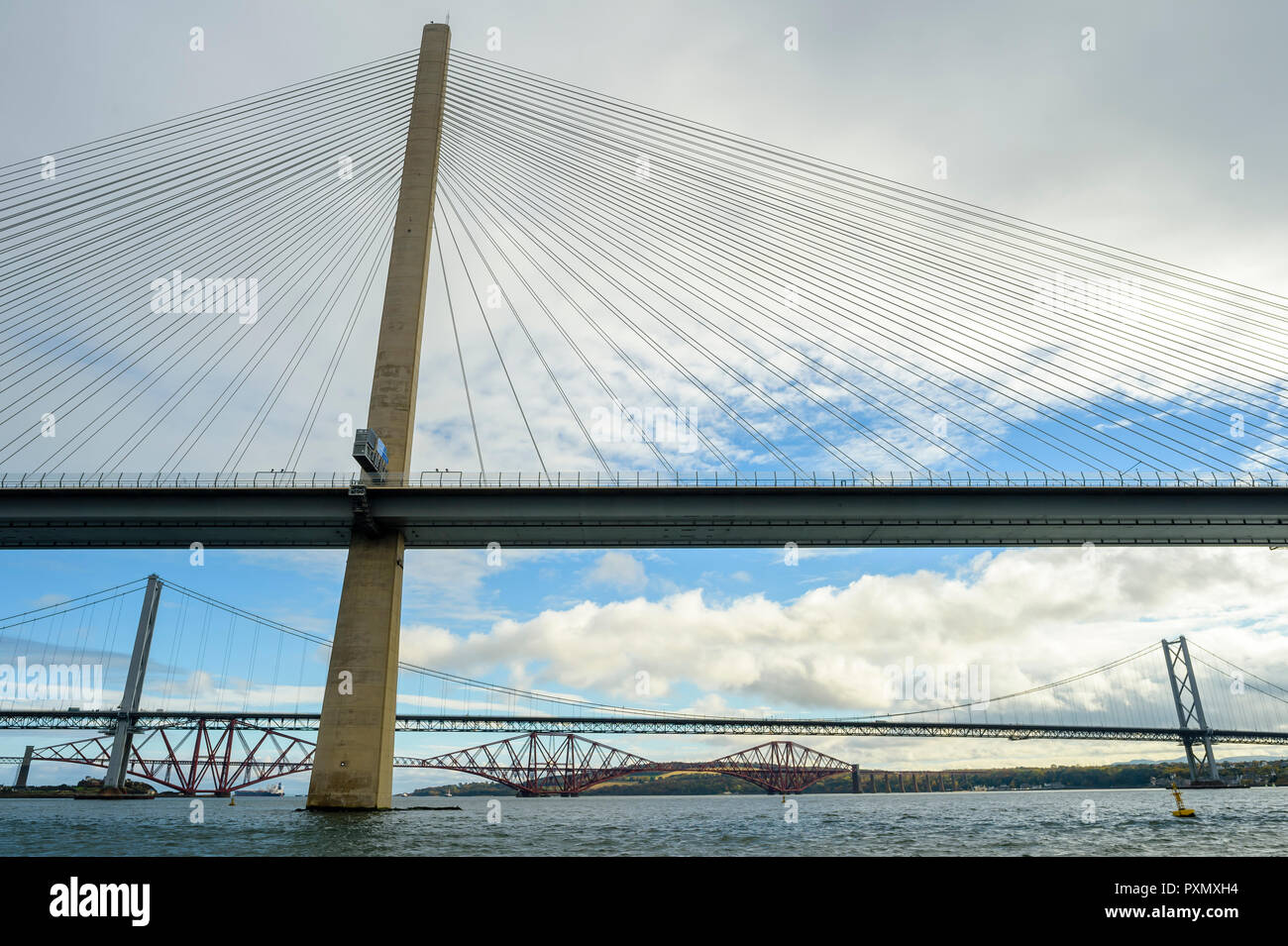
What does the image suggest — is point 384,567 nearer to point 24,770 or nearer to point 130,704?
point 130,704

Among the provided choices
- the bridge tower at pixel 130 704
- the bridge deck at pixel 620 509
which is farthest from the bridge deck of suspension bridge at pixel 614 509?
Answer: the bridge tower at pixel 130 704

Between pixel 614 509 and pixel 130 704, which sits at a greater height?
pixel 614 509

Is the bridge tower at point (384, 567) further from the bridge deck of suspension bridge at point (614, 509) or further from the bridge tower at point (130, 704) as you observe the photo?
the bridge tower at point (130, 704)

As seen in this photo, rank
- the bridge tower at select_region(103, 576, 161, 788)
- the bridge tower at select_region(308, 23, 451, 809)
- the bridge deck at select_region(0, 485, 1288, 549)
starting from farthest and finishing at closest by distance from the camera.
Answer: the bridge tower at select_region(103, 576, 161, 788), the bridge deck at select_region(0, 485, 1288, 549), the bridge tower at select_region(308, 23, 451, 809)

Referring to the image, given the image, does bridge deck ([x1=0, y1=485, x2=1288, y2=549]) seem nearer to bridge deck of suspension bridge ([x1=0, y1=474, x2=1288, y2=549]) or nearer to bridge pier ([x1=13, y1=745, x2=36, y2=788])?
bridge deck of suspension bridge ([x1=0, y1=474, x2=1288, y2=549])

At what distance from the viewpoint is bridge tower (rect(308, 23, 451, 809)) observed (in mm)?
37312

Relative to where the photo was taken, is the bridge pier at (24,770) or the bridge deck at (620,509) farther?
the bridge pier at (24,770)

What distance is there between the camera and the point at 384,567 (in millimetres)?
41188

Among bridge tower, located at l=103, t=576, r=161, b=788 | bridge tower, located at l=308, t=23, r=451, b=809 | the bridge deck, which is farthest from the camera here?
bridge tower, located at l=103, t=576, r=161, b=788

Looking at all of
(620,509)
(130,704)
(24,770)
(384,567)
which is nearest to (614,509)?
(620,509)

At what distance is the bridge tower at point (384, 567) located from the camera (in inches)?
1469

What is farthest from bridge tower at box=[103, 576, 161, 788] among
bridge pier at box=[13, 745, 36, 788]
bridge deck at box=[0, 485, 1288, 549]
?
bridge deck at box=[0, 485, 1288, 549]

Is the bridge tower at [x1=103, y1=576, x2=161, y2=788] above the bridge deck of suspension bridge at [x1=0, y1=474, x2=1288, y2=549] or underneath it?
underneath
